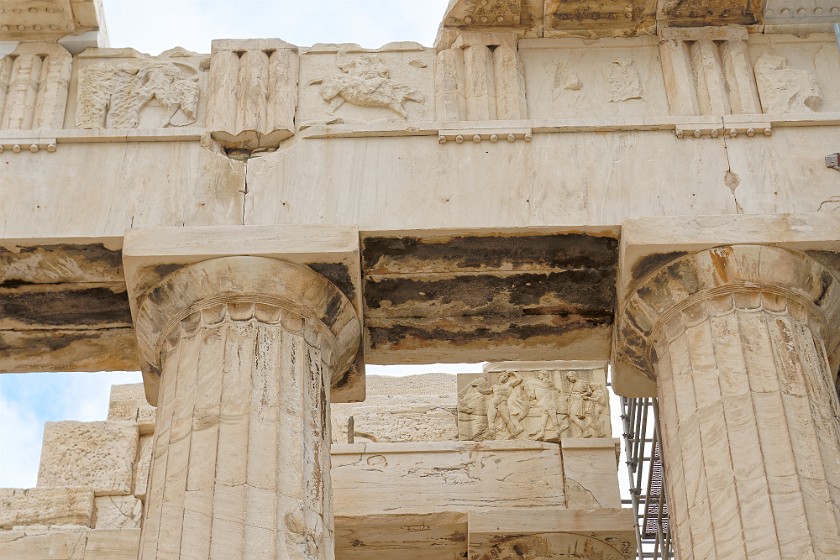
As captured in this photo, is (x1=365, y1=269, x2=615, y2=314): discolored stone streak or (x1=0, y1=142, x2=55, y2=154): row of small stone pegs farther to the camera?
(x1=0, y1=142, x2=55, y2=154): row of small stone pegs

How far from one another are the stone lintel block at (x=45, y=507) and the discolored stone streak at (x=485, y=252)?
5666 mm

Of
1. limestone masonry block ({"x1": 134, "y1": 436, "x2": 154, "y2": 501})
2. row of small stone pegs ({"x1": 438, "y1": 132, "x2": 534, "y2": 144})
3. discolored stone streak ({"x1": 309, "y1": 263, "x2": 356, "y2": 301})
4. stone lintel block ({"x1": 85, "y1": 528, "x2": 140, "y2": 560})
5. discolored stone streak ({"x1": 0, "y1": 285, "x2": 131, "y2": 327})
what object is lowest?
stone lintel block ({"x1": 85, "y1": 528, "x2": 140, "y2": 560})

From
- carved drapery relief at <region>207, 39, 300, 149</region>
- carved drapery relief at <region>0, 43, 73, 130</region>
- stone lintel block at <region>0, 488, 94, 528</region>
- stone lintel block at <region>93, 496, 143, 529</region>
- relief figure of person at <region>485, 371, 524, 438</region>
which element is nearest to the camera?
carved drapery relief at <region>207, 39, 300, 149</region>

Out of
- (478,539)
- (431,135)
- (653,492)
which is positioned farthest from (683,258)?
(653,492)

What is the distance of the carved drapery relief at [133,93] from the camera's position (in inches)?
557

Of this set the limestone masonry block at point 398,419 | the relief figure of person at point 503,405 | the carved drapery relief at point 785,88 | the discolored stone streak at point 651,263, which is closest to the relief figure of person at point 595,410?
the relief figure of person at point 503,405

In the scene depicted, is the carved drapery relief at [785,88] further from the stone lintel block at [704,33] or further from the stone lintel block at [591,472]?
the stone lintel block at [591,472]

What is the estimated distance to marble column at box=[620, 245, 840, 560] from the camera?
1139 cm

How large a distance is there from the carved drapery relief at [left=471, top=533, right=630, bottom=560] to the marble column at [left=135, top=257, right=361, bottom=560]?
360cm

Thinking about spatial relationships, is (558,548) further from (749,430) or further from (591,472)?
(749,430)

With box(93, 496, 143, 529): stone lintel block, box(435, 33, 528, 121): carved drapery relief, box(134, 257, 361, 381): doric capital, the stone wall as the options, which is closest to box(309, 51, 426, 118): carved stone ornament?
box(435, 33, 528, 121): carved drapery relief

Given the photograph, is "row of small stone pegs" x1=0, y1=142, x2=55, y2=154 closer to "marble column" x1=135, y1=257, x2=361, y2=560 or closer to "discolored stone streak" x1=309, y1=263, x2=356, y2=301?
"marble column" x1=135, y1=257, x2=361, y2=560

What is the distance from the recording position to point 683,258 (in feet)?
42.5

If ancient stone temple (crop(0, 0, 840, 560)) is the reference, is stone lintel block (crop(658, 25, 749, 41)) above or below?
above
